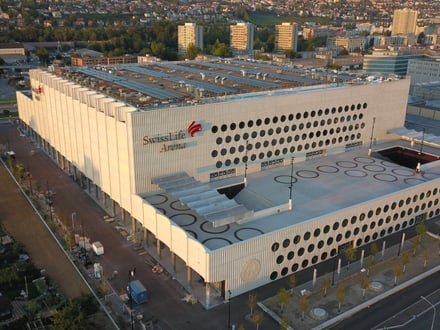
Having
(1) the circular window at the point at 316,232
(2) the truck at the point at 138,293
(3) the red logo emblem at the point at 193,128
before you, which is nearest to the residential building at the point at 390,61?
(3) the red logo emblem at the point at 193,128

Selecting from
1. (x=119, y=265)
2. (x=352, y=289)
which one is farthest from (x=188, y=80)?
(x=352, y=289)

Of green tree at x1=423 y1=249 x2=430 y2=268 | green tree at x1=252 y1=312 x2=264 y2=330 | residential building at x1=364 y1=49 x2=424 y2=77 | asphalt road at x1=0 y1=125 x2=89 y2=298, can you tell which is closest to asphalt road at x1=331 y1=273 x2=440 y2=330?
green tree at x1=423 y1=249 x2=430 y2=268

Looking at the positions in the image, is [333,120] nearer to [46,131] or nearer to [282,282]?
[282,282]

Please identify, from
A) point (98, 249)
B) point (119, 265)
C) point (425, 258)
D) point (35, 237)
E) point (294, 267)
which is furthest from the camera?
point (35, 237)

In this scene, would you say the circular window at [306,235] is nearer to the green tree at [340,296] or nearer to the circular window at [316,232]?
the circular window at [316,232]

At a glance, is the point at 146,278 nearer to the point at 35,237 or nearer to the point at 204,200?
the point at 204,200

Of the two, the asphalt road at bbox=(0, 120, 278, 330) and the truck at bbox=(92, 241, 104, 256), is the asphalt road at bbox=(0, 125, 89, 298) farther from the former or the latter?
the truck at bbox=(92, 241, 104, 256)

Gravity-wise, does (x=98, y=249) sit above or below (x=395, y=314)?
above

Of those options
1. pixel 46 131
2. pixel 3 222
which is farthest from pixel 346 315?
pixel 46 131

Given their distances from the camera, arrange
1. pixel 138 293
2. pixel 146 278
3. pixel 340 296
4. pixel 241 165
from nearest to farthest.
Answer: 1. pixel 340 296
2. pixel 138 293
3. pixel 146 278
4. pixel 241 165
